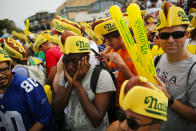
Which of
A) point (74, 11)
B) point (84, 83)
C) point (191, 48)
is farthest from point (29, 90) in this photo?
point (74, 11)

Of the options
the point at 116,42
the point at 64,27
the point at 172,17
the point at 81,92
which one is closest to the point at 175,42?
the point at 172,17

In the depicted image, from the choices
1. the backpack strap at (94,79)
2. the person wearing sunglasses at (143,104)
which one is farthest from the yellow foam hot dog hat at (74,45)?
the person wearing sunglasses at (143,104)

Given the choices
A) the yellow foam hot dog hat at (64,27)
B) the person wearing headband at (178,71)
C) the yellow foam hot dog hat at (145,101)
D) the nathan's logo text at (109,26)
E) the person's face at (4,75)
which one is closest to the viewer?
the yellow foam hot dog hat at (145,101)

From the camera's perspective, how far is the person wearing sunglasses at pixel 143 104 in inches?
35.0

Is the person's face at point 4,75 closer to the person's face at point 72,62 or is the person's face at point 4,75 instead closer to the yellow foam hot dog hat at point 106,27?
the person's face at point 72,62

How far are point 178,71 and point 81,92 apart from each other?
1229 mm

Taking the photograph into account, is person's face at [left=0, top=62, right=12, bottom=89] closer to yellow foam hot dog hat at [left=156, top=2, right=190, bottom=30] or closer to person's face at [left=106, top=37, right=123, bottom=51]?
person's face at [left=106, top=37, right=123, bottom=51]

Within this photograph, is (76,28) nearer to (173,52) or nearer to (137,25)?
(137,25)

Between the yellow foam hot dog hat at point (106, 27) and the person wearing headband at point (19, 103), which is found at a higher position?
the yellow foam hot dog hat at point (106, 27)

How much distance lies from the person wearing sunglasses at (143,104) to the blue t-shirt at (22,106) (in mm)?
1347

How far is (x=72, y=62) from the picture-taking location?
1.61 metres

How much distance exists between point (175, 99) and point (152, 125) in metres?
0.66

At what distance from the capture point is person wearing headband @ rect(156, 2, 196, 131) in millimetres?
1399

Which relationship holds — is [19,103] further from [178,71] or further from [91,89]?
[178,71]
